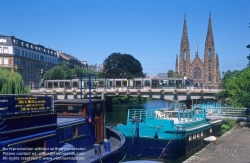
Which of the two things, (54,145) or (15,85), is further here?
(15,85)

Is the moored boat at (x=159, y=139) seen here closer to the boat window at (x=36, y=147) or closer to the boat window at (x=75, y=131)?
the boat window at (x=75, y=131)

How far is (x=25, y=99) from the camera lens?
378 inches

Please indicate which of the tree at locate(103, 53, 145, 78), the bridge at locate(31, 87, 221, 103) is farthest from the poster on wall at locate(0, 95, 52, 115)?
the tree at locate(103, 53, 145, 78)

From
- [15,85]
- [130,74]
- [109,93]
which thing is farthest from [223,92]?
[130,74]

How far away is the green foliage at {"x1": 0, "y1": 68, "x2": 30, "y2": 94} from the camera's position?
3873 centimetres

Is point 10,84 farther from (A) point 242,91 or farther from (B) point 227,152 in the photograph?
(B) point 227,152

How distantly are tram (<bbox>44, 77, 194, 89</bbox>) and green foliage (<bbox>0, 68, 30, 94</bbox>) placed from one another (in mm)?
24842

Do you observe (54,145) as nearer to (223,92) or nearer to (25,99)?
(25,99)

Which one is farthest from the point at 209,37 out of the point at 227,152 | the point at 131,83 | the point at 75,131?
the point at 75,131

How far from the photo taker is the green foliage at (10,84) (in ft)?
127

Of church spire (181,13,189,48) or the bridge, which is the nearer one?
the bridge

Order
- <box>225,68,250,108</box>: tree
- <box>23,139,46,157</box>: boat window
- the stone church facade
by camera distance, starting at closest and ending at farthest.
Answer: <box>23,139,46,157</box>: boat window → <box>225,68,250,108</box>: tree → the stone church facade

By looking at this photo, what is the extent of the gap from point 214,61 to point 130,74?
64.3 meters

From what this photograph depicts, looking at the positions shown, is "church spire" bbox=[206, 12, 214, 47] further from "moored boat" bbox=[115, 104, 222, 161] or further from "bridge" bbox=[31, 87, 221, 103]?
"moored boat" bbox=[115, 104, 222, 161]
